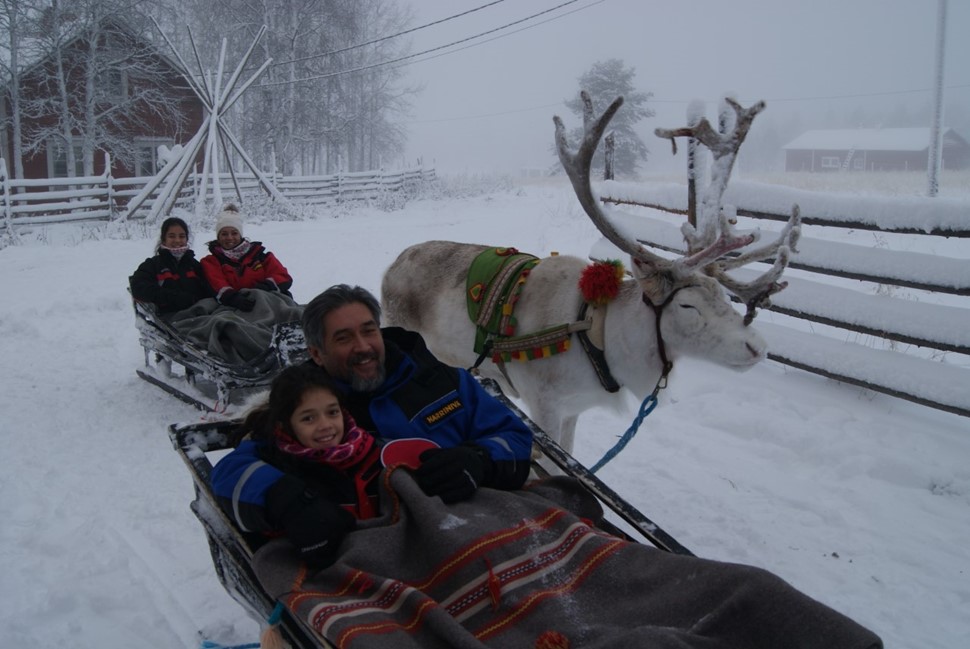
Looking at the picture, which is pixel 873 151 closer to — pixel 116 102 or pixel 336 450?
pixel 116 102

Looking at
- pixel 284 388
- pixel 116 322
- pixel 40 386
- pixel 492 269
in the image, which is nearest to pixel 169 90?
pixel 116 322

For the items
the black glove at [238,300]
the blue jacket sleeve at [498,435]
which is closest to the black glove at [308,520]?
the blue jacket sleeve at [498,435]

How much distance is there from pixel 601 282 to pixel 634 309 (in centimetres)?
25

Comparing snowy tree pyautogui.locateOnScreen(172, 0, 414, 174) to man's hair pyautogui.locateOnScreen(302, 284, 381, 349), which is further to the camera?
snowy tree pyautogui.locateOnScreen(172, 0, 414, 174)

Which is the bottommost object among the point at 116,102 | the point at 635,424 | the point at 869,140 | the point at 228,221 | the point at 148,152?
the point at 635,424

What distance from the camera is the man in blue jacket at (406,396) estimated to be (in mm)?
2611

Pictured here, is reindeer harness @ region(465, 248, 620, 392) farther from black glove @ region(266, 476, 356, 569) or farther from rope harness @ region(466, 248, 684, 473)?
black glove @ region(266, 476, 356, 569)

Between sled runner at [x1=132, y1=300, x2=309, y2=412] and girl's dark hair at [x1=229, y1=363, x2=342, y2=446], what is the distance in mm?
2292

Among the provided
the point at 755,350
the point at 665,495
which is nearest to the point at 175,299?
the point at 665,495

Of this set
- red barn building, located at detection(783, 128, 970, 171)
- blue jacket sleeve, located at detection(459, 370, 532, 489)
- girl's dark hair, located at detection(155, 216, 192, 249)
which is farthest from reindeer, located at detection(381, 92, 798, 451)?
red barn building, located at detection(783, 128, 970, 171)

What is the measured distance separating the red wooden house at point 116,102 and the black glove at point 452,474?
23.0 meters

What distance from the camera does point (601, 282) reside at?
412 cm

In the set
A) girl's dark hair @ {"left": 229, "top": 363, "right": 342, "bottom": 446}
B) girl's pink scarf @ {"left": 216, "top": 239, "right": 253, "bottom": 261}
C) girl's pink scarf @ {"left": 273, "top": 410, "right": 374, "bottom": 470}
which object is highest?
girl's pink scarf @ {"left": 216, "top": 239, "right": 253, "bottom": 261}

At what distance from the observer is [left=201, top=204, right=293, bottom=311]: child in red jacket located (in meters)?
6.14
